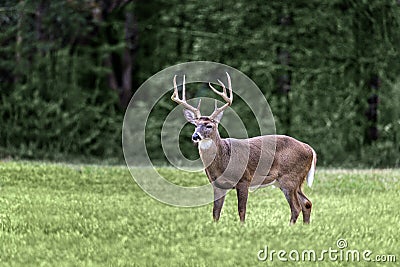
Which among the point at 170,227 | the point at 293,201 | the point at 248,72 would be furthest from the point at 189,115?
the point at 248,72

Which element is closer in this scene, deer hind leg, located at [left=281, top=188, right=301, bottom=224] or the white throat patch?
the white throat patch

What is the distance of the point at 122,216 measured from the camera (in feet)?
25.7

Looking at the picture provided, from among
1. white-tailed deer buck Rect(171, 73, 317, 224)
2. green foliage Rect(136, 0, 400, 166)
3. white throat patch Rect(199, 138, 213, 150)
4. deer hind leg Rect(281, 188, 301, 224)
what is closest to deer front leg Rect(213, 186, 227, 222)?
white-tailed deer buck Rect(171, 73, 317, 224)

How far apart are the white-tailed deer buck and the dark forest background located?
7.07m

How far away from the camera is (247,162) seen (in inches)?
266

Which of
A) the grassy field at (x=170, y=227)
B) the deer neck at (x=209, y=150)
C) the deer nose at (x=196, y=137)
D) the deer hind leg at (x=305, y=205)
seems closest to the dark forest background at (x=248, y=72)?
the grassy field at (x=170, y=227)

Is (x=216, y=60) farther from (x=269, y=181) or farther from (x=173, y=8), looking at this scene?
(x=269, y=181)

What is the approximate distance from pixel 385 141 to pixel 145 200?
6.36m

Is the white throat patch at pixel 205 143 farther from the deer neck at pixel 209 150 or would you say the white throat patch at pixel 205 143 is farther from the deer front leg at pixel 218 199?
the deer front leg at pixel 218 199

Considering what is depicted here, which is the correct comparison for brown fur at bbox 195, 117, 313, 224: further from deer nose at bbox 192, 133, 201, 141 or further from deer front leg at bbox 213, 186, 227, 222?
deer nose at bbox 192, 133, 201, 141

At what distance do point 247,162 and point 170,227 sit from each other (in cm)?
99

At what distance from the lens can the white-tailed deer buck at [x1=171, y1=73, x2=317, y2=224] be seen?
6578 mm

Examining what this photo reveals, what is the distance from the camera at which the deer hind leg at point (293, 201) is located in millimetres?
6867

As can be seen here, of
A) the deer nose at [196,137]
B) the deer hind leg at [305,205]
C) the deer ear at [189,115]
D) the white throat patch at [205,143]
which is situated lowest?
the deer hind leg at [305,205]
